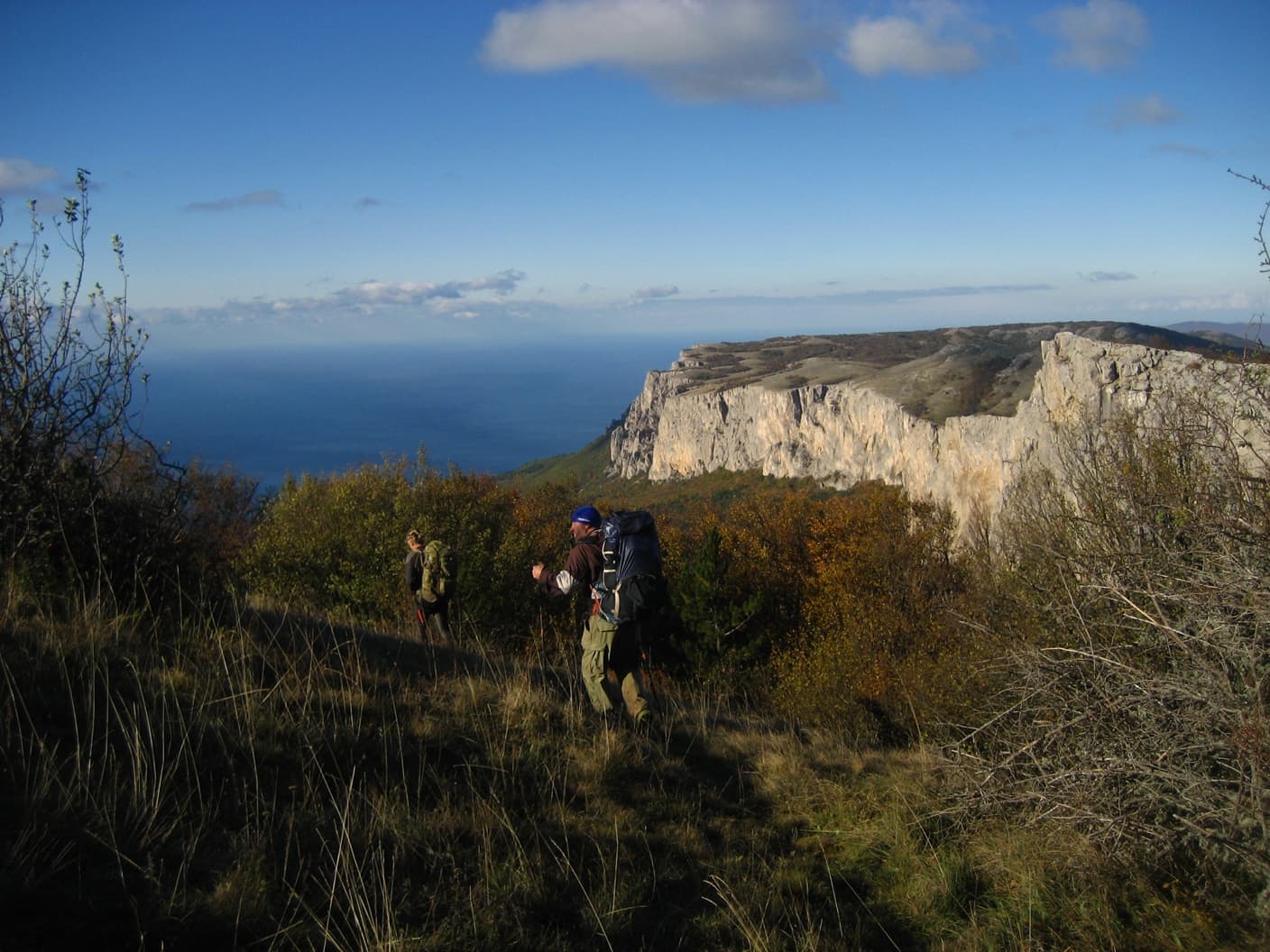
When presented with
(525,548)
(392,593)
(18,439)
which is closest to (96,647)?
(18,439)

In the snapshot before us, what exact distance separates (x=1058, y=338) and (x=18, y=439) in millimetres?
51207

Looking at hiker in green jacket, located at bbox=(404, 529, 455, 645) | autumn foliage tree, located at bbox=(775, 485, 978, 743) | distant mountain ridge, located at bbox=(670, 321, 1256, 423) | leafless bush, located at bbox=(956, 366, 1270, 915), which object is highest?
distant mountain ridge, located at bbox=(670, 321, 1256, 423)

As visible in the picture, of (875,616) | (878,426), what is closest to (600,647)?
(875,616)

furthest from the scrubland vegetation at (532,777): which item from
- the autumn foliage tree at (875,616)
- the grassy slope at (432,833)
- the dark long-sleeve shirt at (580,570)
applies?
the autumn foliage tree at (875,616)

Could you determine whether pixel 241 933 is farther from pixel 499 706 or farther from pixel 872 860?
pixel 872 860

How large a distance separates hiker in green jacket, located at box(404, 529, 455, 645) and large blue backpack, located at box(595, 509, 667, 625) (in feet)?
14.5

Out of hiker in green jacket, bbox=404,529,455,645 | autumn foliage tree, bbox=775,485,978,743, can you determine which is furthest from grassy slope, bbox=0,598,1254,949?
autumn foliage tree, bbox=775,485,978,743

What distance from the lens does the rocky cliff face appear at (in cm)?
3869

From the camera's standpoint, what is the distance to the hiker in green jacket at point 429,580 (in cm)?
952

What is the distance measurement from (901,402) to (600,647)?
7870 cm

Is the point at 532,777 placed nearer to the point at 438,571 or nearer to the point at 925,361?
the point at 438,571

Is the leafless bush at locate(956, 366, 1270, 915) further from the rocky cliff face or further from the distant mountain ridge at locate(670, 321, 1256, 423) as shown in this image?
the distant mountain ridge at locate(670, 321, 1256, 423)

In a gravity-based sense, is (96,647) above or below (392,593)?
above

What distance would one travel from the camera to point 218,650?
15.3 ft
